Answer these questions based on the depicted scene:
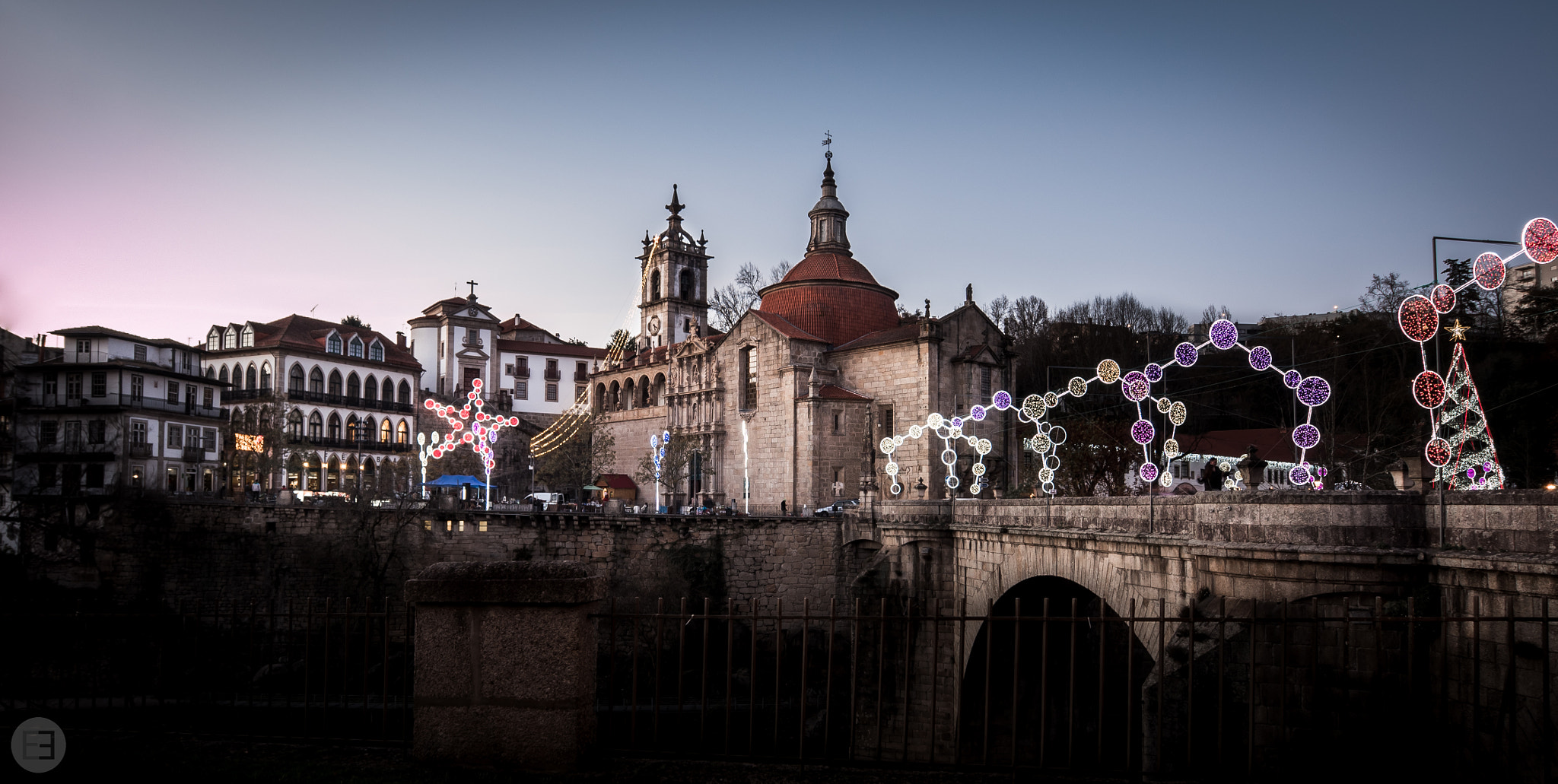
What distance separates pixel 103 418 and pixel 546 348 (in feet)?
107

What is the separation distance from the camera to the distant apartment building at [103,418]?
45.7 metres

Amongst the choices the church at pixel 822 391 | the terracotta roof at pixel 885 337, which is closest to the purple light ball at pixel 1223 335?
the church at pixel 822 391

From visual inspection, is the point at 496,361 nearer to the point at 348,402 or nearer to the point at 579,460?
the point at 348,402

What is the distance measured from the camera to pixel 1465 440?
22.3m

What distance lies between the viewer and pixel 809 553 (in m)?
36.9

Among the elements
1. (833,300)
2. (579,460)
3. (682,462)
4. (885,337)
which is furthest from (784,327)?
(579,460)

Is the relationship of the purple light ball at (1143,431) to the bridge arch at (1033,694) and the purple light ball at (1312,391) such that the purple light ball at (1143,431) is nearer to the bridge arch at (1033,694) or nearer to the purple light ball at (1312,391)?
the bridge arch at (1033,694)

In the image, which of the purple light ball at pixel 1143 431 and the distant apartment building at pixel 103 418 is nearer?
the purple light ball at pixel 1143 431

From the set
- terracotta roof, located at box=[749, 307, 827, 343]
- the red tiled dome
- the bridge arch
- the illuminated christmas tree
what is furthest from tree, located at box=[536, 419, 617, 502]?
the illuminated christmas tree

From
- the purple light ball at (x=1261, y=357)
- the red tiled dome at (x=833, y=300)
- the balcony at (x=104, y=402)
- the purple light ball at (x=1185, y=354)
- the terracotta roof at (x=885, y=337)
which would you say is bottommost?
the purple light ball at (x=1261, y=357)

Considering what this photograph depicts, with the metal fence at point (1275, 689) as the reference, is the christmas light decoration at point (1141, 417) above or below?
above

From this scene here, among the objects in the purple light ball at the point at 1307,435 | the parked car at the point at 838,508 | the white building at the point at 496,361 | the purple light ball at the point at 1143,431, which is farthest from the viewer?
the white building at the point at 496,361

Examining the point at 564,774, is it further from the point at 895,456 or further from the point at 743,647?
the point at 895,456

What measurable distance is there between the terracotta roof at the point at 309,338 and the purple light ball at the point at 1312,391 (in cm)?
5577
